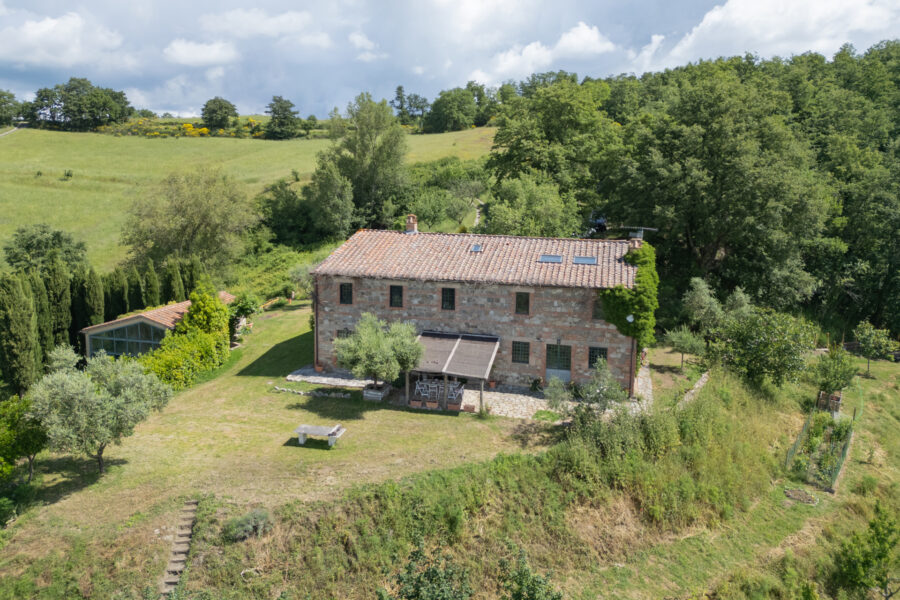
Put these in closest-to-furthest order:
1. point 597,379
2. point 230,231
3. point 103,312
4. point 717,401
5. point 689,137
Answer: point 597,379, point 717,401, point 103,312, point 689,137, point 230,231

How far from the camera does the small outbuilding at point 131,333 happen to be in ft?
88.7

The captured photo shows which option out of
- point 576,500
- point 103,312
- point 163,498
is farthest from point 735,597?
point 103,312

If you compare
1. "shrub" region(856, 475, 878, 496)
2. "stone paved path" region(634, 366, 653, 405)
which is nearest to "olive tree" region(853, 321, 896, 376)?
"shrub" region(856, 475, 878, 496)

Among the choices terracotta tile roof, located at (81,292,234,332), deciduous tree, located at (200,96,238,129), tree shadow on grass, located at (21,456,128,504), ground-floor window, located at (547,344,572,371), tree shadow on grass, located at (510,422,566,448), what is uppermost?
deciduous tree, located at (200,96,238,129)

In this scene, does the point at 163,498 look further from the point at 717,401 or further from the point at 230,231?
the point at 230,231

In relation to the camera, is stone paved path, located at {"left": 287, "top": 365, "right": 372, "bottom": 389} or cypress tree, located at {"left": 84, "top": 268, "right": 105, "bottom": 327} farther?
cypress tree, located at {"left": 84, "top": 268, "right": 105, "bottom": 327}

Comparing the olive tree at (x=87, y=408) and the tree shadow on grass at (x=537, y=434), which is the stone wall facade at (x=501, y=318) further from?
the olive tree at (x=87, y=408)

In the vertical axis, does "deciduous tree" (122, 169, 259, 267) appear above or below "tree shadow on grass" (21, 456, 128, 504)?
above

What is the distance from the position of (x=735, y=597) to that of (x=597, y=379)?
7.80m

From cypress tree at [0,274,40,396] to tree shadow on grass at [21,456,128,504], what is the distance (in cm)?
972

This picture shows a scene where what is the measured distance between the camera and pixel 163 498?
1602 centimetres

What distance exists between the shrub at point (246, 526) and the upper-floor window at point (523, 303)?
43.8 ft

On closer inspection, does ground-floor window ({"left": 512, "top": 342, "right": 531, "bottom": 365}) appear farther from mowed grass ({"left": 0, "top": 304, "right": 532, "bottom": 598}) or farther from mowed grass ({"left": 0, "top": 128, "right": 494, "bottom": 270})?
mowed grass ({"left": 0, "top": 128, "right": 494, "bottom": 270})

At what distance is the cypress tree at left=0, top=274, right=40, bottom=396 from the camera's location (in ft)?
81.2
